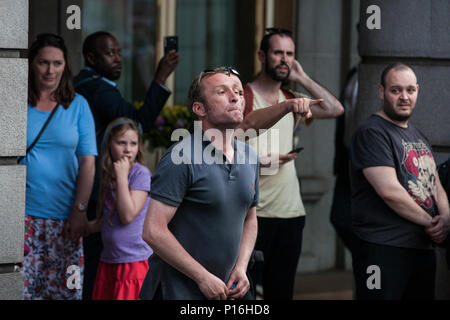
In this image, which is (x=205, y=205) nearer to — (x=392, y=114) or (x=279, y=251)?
(x=392, y=114)

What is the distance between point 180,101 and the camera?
8.73m

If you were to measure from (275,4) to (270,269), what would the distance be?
12.2 ft

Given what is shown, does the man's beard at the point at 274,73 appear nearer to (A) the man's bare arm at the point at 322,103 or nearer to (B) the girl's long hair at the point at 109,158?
(A) the man's bare arm at the point at 322,103

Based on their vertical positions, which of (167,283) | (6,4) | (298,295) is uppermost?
(6,4)

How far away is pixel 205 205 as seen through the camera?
3873 mm

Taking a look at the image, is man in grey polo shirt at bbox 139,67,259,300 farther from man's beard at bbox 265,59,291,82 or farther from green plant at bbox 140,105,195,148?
green plant at bbox 140,105,195,148

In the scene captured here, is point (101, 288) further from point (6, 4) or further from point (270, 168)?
point (6, 4)

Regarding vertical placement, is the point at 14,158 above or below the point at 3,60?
below

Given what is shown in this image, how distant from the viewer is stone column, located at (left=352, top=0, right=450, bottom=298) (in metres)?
6.22

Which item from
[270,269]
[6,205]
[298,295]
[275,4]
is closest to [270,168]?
[270,269]

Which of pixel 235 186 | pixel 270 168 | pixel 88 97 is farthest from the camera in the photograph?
pixel 88 97

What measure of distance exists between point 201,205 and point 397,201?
1.65m

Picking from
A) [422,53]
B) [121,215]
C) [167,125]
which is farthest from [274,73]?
[167,125]

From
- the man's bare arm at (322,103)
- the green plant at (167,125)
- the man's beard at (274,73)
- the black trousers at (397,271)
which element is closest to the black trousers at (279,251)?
the black trousers at (397,271)
